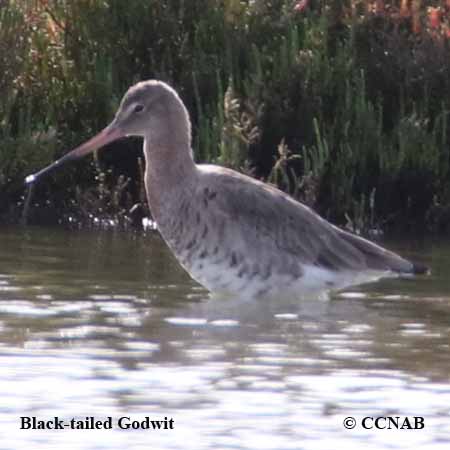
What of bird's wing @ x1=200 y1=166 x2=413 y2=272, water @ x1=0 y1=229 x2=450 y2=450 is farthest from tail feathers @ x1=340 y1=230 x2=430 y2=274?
water @ x1=0 y1=229 x2=450 y2=450

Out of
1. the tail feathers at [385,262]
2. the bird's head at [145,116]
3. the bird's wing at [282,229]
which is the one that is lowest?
the tail feathers at [385,262]

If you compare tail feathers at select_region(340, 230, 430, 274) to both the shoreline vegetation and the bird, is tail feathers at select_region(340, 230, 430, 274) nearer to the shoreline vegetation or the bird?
the bird

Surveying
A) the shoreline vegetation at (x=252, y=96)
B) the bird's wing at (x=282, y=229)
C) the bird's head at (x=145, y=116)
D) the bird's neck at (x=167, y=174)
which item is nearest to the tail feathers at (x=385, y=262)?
the bird's wing at (x=282, y=229)

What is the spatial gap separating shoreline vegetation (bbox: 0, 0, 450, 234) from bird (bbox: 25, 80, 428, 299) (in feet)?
5.41

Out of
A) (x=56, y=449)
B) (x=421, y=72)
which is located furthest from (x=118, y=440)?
(x=421, y=72)

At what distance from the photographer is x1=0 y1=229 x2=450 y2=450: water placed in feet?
22.4

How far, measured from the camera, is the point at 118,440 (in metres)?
6.66

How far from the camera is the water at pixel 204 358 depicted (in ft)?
22.4

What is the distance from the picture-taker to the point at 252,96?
1232cm

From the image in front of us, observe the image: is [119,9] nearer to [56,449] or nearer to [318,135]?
[318,135]

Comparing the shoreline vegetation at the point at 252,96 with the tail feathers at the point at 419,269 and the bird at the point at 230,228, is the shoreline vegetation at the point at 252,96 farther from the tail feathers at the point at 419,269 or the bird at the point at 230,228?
the tail feathers at the point at 419,269

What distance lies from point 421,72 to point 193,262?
3.73 m

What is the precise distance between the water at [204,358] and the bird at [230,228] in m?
0.16

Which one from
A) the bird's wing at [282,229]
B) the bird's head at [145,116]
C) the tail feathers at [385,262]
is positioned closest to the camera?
the bird's wing at [282,229]
